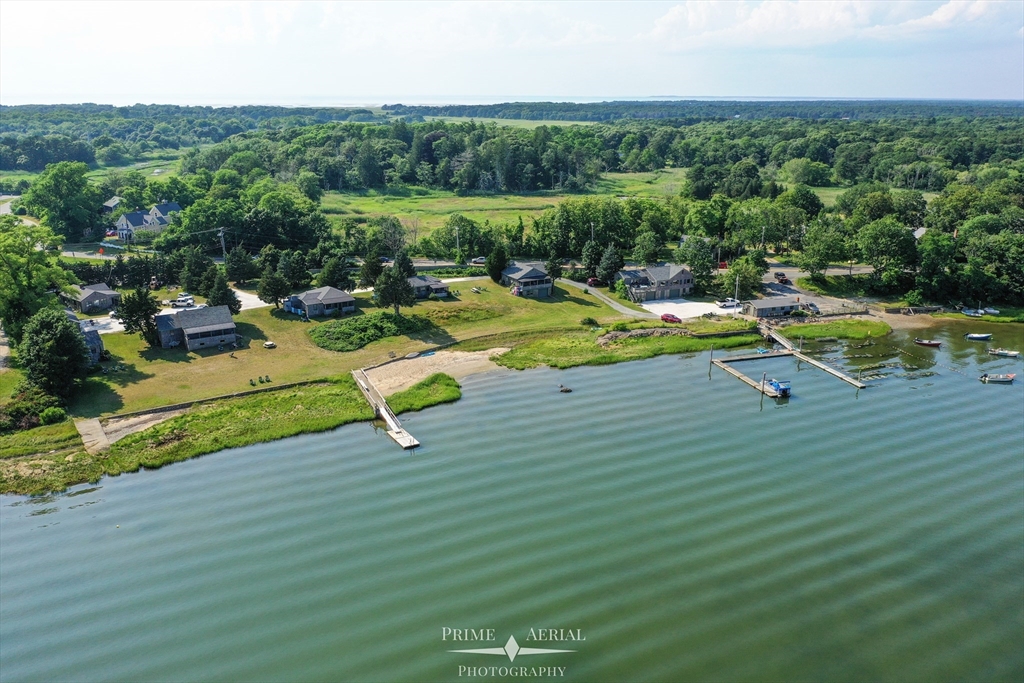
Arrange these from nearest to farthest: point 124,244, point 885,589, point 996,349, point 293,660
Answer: point 293,660
point 885,589
point 996,349
point 124,244

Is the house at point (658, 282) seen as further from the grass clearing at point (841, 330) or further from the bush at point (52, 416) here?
the bush at point (52, 416)

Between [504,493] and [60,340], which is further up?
[60,340]

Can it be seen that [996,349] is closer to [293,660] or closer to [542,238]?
[542,238]

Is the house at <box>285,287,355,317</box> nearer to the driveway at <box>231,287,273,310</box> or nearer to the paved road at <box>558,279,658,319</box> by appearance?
the driveway at <box>231,287,273,310</box>

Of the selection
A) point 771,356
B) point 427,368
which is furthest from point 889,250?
point 427,368

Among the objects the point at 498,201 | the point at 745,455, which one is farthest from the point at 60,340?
the point at 498,201

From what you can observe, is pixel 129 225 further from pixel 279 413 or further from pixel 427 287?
pixel 279 413
